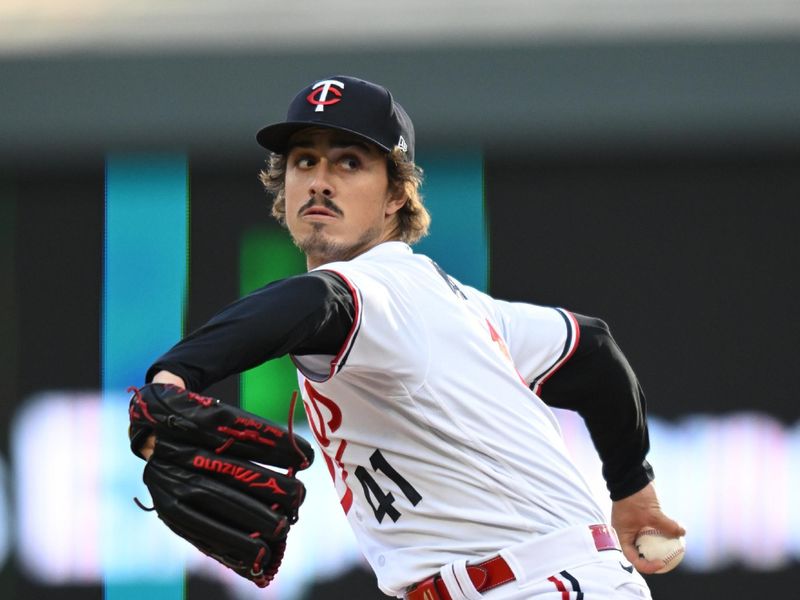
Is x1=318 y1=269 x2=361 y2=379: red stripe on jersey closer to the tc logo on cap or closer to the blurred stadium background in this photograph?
the tc logo on cap

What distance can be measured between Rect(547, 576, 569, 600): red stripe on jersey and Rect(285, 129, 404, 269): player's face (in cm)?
79

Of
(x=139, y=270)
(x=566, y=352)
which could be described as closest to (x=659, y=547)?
(x=566, y=352)

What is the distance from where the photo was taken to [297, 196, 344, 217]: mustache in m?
2.77

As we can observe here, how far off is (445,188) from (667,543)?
3.25 meters

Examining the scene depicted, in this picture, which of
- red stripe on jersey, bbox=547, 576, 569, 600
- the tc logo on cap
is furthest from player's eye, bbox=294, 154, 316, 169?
red stripe on jersey, bbox=547, 576, 569, 600

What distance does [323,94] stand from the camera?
9.27ft

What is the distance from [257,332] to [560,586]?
809 mm

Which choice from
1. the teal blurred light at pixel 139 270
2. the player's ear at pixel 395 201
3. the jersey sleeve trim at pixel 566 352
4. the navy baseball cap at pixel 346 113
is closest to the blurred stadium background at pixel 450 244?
the teal blurred light at pixel 139 270

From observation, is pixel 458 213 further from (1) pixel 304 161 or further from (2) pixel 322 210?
(2) pixel 322 210

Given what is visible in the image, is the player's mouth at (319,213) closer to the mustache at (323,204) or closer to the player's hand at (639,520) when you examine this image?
the mustache at (323,204)

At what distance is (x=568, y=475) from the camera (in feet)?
8.50

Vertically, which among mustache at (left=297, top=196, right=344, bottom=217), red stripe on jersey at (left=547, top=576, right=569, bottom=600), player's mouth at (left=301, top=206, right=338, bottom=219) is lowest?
red stripe on jersey at (left=547, top=576, right=569, bottom=600)

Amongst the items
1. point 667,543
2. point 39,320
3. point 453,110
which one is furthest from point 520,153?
point 667,543

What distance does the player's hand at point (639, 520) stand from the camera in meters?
3.00
